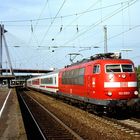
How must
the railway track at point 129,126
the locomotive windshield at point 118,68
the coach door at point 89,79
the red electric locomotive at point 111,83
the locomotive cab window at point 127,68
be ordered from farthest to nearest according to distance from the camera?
1. the coach door at point 89,79
2. the locomotive cab window at point 127,68
3. the locomotive windshield at point 118,68
4. the red electric locomotive at point 111,83
5. the railway track at point 129,126

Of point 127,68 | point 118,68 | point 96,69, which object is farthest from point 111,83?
point 96,69

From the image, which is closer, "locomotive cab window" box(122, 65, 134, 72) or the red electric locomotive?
the red electric locomotive

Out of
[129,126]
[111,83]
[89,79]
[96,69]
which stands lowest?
[129,126]

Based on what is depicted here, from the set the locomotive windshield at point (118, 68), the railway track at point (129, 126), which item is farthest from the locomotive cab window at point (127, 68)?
the railway track at point (129, 126)

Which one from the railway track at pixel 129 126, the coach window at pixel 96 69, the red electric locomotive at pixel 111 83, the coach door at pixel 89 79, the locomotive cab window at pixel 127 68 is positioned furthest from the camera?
the coach door at pixel 89 79

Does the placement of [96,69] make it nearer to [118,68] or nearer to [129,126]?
[118,68]

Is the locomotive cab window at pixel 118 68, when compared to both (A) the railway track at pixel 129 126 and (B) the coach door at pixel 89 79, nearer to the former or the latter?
(B) the coach door at pixel 89 79

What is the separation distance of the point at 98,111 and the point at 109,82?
2730 millimetres

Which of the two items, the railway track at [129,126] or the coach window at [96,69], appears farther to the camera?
the coach window at [96,69]

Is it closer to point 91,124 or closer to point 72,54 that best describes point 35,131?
point 91,124

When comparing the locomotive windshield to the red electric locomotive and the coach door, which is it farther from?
the coach door

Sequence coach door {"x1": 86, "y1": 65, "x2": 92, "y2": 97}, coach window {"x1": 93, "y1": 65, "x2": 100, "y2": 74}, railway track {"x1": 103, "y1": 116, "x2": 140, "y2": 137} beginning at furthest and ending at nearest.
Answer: coach door {"x1": 86, "y1": 65, "x2": 92, "y2": 97}, coach window {"x1": 93, "y1": 65, "x2": 100, "y2": 74}, railway track {"x1": 103, "y1": 116, "x2": 140, "y2": 137}

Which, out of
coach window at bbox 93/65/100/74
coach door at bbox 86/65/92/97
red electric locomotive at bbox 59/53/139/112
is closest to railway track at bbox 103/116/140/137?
red electric locomotive at bbox 59/53/139/112

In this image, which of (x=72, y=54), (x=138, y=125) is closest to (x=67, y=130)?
(x=138, y=125)
